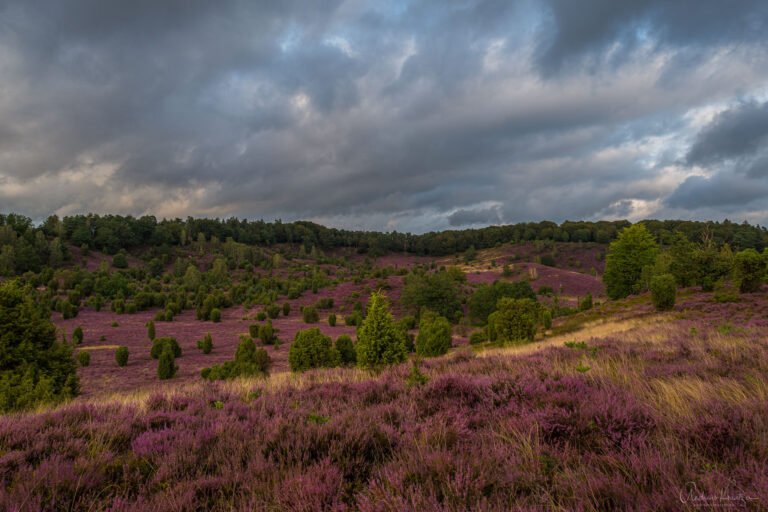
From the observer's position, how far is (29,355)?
389 inches

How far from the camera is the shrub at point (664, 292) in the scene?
24125 millimetres

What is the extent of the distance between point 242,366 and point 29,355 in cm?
847

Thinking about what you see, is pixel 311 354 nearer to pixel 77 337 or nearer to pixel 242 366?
pixel 242 366

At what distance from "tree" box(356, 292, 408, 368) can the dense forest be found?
79.4m

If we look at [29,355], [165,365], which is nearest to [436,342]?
[165,365]

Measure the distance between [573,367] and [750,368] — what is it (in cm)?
261

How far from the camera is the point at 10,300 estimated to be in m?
10.2

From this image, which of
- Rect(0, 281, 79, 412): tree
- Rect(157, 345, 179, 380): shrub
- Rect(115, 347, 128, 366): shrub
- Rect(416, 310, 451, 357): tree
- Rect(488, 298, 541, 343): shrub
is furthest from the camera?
Rect(115, 347, 128, 366): shrub

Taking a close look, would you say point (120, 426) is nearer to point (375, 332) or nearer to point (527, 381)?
point (527, 381)

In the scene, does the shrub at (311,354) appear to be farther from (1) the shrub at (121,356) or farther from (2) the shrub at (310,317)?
(2) the shrub at (310,317)

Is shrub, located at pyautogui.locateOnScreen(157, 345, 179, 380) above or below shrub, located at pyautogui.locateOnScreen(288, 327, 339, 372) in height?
below

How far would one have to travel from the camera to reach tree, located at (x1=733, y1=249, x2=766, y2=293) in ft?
80.3
